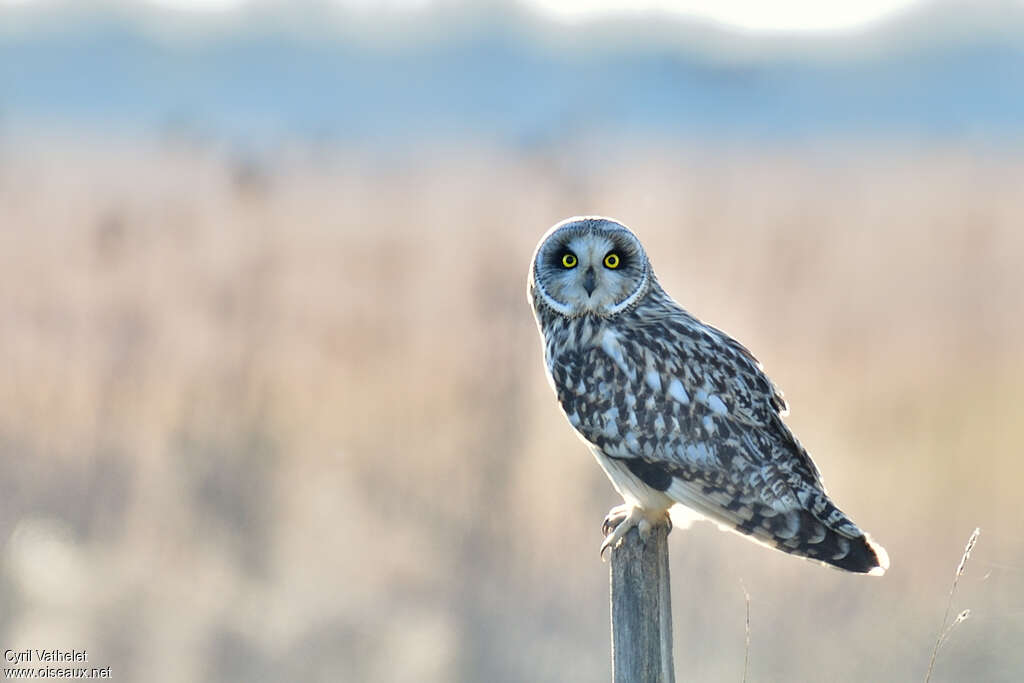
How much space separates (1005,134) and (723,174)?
3.77 m

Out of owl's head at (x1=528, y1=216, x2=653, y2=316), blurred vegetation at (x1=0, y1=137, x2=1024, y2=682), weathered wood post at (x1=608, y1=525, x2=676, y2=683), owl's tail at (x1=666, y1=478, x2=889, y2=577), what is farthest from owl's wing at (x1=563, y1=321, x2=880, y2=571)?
blurred vegetation at (x1=0, y1=137, x2=1024, y2=682)

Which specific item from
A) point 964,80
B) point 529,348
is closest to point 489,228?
point 529,348

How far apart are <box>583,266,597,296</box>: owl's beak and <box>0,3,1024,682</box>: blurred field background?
5.70 ft

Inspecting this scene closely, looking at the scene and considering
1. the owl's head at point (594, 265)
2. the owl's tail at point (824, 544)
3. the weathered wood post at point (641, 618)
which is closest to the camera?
the weathered wood post at point (641, 618)

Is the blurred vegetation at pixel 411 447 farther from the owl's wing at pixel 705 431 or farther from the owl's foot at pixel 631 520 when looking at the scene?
the owl's wing at pixel 705 431

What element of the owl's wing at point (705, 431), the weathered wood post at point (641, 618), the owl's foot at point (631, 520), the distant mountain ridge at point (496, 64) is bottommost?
the weathered wood post at point (641, 618)

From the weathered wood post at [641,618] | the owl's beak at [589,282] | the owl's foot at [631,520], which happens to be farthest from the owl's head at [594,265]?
the weathered wood post at [641,618]

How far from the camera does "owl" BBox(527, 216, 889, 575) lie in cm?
362

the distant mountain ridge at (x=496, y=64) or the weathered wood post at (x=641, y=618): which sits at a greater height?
the distant mountain ridge at (x=496, y=64)

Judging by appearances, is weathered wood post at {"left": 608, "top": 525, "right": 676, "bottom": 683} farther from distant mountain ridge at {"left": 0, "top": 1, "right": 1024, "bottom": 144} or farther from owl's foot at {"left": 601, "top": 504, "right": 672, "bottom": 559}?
distant mountain ridge at {"left": 0, "top": 1, "right": 1024, "bottom": 144}

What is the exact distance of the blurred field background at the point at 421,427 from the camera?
17.4ft

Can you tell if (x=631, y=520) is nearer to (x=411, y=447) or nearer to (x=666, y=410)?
(x=666, y=410)

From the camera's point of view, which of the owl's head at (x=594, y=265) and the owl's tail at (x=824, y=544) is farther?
the owl's head at (x=594, y=265)

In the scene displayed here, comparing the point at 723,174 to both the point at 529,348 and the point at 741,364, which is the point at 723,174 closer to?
the point at 529,348
